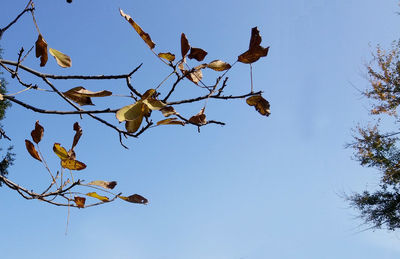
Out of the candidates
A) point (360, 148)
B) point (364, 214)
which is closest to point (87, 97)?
point (360, 148)

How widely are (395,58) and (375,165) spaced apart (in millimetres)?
3067

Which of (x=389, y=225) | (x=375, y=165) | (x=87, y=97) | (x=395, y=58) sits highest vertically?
(x=395, y=58)

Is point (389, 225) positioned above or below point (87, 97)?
above

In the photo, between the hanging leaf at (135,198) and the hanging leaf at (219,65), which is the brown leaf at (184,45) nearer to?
the hanging leaf at (219,65)

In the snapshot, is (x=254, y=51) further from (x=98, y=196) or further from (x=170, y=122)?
(x=98, y=196)

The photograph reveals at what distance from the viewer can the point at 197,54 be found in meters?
0.69

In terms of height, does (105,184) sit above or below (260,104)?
below

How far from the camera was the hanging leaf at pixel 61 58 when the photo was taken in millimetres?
726

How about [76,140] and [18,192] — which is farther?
[18,192]

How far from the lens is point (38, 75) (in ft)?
2.62

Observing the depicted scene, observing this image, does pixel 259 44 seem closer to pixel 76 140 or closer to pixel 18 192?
pixel 76 140

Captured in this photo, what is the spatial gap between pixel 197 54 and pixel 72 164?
0.33 meters

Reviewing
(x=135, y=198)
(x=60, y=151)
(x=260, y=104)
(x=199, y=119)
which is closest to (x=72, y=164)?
(x=60, y=151)

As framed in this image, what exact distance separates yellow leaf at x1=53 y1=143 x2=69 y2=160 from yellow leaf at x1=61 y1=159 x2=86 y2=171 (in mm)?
10
